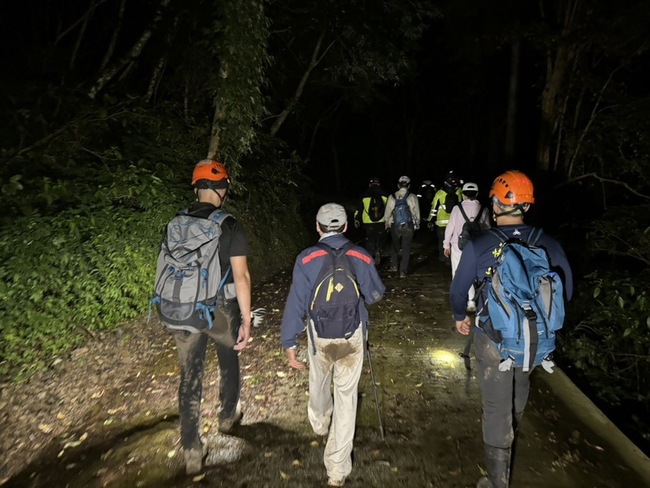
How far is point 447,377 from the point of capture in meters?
4.58

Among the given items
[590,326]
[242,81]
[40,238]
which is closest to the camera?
[40,238]

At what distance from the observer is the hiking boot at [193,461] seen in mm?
3113

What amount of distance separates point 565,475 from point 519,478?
0.37 metres

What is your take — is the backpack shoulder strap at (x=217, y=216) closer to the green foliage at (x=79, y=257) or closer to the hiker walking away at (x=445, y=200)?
the green foliage at (x=79, y=257)

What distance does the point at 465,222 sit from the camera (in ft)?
18.0

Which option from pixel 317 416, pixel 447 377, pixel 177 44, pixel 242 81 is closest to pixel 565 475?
pixel 447 377

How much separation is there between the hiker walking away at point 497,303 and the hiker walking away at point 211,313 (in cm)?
163

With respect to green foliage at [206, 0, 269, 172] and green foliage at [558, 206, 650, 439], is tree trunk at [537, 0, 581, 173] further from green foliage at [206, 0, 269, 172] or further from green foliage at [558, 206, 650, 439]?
green foliage at [206, 0, 269, 172]

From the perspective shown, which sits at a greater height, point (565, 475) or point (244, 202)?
point (244, 202)

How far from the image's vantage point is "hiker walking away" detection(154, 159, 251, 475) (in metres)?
3.03

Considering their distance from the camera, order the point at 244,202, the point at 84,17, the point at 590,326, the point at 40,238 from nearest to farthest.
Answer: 1. the point at 40,238
2. the point at 590,326
3. the point at 84,17
4. the point at 244,202

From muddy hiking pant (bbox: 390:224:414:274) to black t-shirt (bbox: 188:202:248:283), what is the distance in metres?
5.46

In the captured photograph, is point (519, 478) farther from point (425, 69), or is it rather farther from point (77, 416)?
point (425, 69)

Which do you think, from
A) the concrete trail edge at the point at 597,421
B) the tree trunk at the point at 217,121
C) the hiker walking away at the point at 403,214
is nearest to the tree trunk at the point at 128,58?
the tree trunk at the point at 217,121
